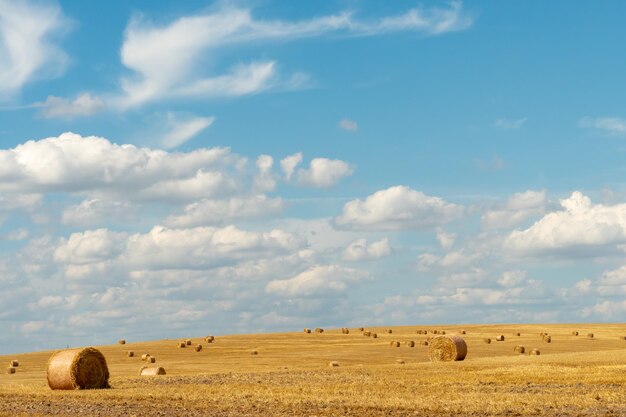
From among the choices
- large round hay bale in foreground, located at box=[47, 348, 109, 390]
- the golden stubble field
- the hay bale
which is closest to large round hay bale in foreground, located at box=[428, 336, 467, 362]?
the golden stubble field

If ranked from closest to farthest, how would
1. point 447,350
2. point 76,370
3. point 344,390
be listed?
point 344,390 < point 76,370 < point 447,350

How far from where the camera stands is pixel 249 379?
136 ft

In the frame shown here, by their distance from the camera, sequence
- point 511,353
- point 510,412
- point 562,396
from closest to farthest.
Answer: point 510,412, point 562,396, point 511,353

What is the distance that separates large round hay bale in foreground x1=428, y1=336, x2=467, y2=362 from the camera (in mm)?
54688

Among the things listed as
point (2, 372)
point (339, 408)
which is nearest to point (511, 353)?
point (2, 372)

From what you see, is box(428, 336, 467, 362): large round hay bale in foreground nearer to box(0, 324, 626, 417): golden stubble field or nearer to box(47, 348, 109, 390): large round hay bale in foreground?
box(0, 324, 626, 417): golden stubble field

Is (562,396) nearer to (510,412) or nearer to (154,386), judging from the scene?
(510,412)

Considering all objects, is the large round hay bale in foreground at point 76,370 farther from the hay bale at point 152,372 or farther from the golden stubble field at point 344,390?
the hay bale at point 152,372

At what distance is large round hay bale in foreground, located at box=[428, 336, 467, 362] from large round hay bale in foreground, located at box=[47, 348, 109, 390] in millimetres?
22497

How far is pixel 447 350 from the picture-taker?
5503 centimetres

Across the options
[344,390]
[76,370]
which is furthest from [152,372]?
[344,390]

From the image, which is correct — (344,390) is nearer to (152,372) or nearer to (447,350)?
(152,372)

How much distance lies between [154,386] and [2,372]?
71.9 ft

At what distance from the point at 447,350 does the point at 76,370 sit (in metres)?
24.2
